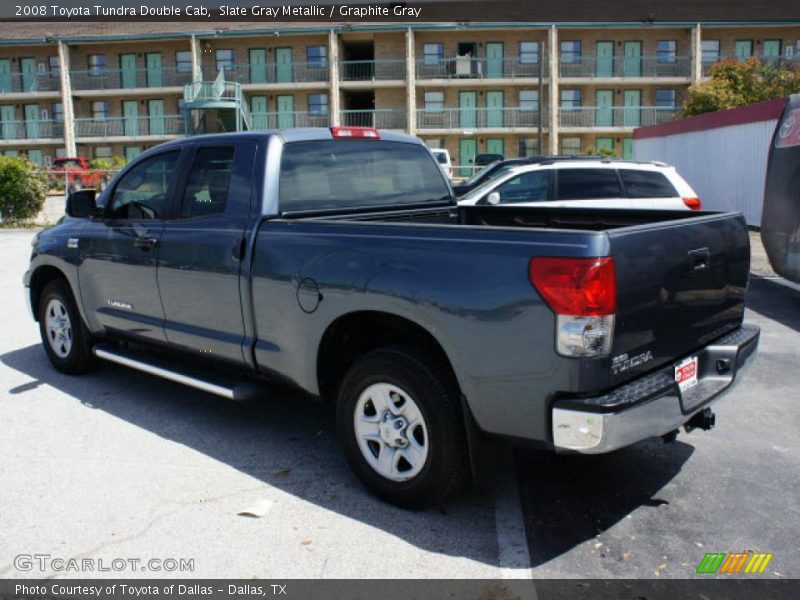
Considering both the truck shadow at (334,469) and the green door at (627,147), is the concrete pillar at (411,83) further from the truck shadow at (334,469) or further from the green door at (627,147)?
the truck shadow at (334,469)

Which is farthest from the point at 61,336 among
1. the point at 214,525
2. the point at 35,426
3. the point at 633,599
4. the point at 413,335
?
the point at 633,599

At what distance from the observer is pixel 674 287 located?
3.64 meters

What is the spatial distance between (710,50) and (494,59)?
12.3 m

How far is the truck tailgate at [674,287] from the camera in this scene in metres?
3.34

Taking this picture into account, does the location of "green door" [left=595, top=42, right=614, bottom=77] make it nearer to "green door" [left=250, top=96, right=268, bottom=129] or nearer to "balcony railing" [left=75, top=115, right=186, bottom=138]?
"green door" [left=250, top=96, right=268, bottom=129]

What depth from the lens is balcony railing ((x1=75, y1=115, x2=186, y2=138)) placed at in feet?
151

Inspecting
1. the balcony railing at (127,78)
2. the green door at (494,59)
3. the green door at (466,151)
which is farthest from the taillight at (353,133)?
the balcony railing at (127,78)

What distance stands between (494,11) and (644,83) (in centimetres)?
957

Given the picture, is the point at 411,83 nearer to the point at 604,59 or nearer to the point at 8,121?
the point at 604,59

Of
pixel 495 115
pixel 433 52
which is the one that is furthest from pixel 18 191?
pixel 495 115

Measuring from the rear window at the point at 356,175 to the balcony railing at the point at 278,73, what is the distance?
41.3 m

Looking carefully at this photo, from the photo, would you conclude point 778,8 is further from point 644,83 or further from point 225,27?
point 225,27

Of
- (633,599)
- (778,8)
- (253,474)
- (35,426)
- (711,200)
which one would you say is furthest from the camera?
(778,8)

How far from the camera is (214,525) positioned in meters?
3.84
